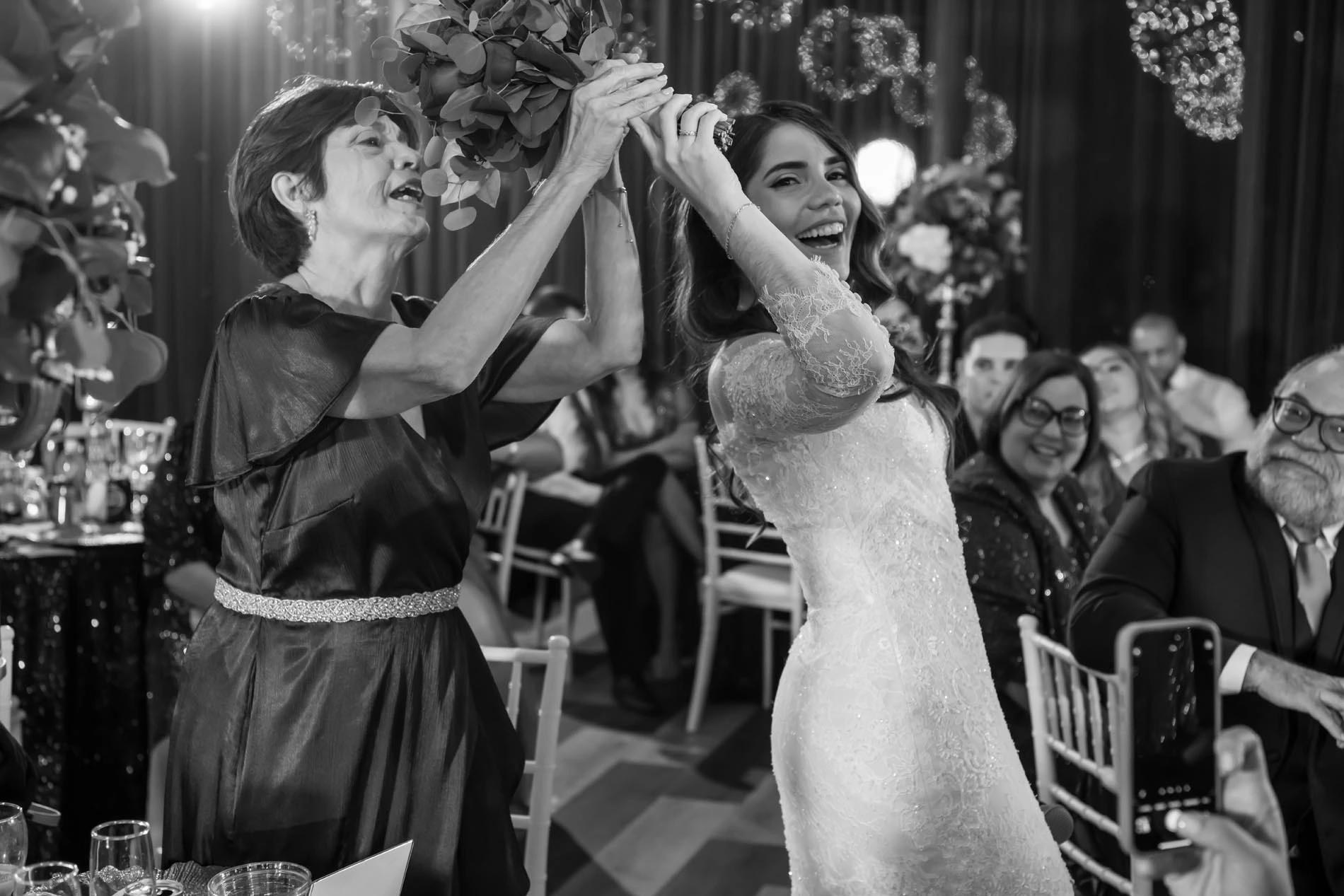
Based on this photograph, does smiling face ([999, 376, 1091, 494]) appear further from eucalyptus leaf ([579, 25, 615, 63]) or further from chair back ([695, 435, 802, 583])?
eucalyptus leaf ([579, 25, 615, 63])

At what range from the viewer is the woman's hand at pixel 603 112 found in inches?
57.7

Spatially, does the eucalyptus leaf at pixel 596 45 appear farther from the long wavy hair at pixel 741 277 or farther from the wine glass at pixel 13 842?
the wine glass at pixel 13 842

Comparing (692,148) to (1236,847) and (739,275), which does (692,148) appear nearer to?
(739,275)

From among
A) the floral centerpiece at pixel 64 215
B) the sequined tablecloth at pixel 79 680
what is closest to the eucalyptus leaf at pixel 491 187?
the floral centerpiece at pixel 64 215

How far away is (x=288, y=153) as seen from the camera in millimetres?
1649

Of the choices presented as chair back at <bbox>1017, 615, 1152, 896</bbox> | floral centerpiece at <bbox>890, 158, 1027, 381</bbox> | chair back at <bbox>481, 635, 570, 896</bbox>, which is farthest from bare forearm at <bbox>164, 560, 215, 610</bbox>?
floral centerpiece at <bbox>890, 158, 1027, 381</bbox>

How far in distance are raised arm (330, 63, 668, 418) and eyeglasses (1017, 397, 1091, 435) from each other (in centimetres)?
208

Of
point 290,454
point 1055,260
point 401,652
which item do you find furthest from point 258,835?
point 1055,260

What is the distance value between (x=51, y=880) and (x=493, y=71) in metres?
0.88

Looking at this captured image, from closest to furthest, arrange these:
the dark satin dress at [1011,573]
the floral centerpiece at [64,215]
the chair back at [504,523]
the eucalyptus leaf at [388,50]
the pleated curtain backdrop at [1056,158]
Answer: the floral centerpiece at [64,215] → the eucalyptus leaf at [388,50] → the dark satin dress at [1011,573] → the chair back at [504,523] → the pleated curtain backdrop at [1056,158]

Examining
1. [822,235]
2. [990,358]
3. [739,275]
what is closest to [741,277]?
[739,275]

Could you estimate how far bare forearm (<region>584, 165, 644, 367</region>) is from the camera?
1684 millimetres

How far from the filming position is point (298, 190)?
5.44ft

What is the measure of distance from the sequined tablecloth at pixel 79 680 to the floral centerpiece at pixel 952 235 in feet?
12.5
